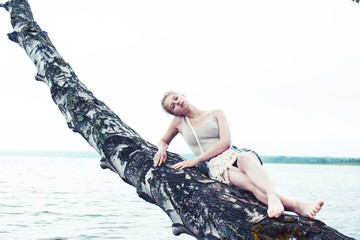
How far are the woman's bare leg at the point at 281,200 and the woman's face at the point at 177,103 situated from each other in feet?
2.74

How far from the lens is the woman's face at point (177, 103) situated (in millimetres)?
3393

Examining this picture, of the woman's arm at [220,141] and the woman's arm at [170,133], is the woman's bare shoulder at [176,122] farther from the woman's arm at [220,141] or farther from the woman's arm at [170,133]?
the woman's arm at [220,141]

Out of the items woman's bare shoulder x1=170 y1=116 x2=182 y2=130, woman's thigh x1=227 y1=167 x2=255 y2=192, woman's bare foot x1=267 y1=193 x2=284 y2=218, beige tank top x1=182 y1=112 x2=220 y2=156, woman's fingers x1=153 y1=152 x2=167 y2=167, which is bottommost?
woman's bare foot x1=267 y1=193 x2=284 y2=218

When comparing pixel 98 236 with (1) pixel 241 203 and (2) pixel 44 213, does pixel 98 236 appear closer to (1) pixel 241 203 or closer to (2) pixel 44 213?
(2) pixel 44 213

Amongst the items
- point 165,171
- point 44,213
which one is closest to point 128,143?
point 165,171

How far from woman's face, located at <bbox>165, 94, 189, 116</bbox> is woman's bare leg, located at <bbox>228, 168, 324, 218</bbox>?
0.84 meters

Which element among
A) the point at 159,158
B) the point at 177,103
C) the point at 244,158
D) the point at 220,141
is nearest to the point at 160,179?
the point at 159,158

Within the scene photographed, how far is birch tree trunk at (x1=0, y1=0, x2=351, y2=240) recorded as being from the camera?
2.09 m

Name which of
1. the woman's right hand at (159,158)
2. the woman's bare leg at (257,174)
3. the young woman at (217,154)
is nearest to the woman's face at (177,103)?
the young woman at (217,154)

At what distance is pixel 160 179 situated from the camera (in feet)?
8.34

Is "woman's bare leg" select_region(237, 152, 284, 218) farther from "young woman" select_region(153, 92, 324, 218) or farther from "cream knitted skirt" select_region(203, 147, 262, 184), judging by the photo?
"cream knitted skirt" select_region(203, 147, 262, 184)

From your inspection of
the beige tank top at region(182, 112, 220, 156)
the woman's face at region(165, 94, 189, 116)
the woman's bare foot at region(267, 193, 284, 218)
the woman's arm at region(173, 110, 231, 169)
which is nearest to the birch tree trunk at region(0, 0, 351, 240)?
the woman's bare foot at region(267, 193, 284, 218)

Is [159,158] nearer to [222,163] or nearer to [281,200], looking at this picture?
[222,163]

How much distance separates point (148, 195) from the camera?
2.67 meters
